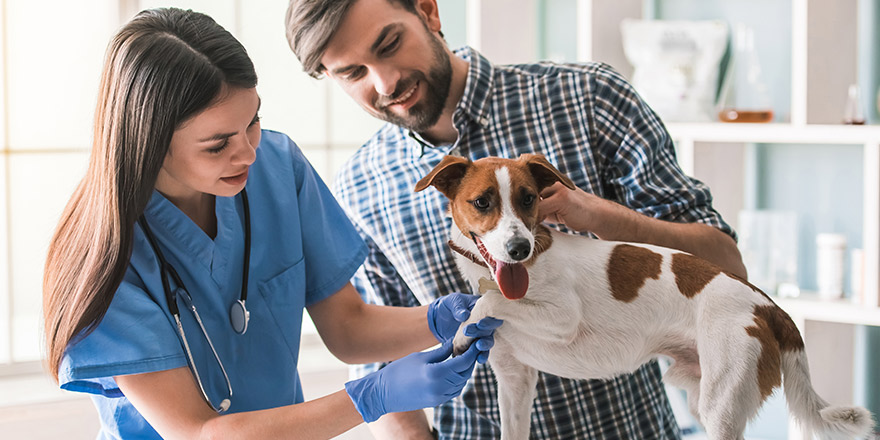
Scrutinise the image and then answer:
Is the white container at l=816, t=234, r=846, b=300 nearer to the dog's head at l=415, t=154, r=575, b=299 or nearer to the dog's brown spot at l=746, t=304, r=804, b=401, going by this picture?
the dog's brown spot at l=746, t=304, r=804, b=401

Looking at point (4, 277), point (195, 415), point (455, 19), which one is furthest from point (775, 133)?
point (4, 277)

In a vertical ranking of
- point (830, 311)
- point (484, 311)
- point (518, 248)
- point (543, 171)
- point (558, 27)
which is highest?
point (558, 27)

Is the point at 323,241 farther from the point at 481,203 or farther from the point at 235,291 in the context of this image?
the point at 481,203

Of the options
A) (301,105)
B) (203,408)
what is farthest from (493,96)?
(301,105)

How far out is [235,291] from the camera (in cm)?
146

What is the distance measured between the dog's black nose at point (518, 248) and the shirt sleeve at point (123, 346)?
58 cm

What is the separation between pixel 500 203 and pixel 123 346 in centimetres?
64

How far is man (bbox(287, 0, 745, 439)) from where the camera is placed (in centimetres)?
145

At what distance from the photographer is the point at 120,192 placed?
1.22 metres

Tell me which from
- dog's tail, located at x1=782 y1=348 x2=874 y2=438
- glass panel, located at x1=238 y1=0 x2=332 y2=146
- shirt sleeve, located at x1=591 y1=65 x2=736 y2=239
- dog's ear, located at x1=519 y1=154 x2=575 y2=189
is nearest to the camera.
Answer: dog's tail, located at x1=782 y1=348 x2=874 y2=438

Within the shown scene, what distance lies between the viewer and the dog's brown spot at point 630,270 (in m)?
1.24

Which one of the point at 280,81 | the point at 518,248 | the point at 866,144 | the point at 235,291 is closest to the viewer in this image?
the point at 518,248

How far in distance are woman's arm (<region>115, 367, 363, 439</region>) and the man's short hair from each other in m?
0.62

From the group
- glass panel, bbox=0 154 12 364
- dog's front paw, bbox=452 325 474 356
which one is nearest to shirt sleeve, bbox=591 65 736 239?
dog's front paw, bbox=452 325 474 356
